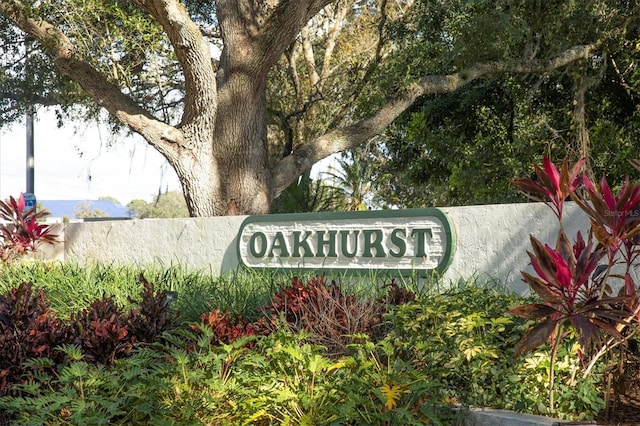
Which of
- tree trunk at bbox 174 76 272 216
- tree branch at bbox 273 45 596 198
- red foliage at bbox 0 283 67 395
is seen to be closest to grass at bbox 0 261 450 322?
red foliage at bbox 0 283 67 395

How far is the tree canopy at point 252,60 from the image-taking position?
13406mm

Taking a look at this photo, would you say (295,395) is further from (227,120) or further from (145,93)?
(145,93)

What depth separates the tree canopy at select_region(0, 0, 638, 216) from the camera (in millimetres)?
13406

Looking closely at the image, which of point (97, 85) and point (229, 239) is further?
point (97, 85)

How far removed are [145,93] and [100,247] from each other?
4.04 metres

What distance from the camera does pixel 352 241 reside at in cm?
1077

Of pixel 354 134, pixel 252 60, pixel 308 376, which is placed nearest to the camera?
pixel 308 376

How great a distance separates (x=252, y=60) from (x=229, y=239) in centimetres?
316

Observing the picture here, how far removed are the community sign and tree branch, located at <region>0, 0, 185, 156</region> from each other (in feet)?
8.27

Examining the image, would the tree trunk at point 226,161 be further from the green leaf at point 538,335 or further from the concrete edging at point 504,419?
the green leaf at point 538,335

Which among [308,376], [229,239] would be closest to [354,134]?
[229,239]

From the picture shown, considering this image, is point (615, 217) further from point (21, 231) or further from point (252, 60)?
point (21, 231)

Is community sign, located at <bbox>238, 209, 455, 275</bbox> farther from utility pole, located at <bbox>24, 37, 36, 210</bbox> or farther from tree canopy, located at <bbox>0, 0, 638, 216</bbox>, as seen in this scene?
utility pole, located at <bbox>24, 37, 36, 210</bbox>

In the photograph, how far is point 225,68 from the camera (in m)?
13.9
